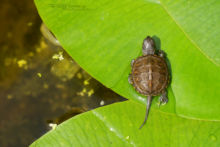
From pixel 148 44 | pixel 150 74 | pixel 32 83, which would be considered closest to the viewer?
pixel 148 44

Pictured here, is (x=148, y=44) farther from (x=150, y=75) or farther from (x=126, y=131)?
(x=126, y=131)

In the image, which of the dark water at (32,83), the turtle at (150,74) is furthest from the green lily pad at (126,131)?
the dark water at (32,83)

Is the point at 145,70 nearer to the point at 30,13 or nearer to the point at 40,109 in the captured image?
the point at 40,109

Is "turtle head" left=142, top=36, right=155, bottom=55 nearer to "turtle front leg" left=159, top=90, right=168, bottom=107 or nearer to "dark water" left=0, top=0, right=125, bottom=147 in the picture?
"turtle front leg" left=159, top=90, right=168, bottom=107

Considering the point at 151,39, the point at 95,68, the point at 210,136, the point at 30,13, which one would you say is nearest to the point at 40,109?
the point at 95,68

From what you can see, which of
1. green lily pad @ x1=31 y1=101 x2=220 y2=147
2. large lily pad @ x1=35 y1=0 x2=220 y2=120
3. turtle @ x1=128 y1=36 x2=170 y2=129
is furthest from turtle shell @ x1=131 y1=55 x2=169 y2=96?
green lily pad @ x1=31 y1=101 x2=220 y2=147

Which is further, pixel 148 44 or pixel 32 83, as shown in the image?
pixel 32 83

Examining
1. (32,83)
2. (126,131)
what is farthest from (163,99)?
(32,83)
